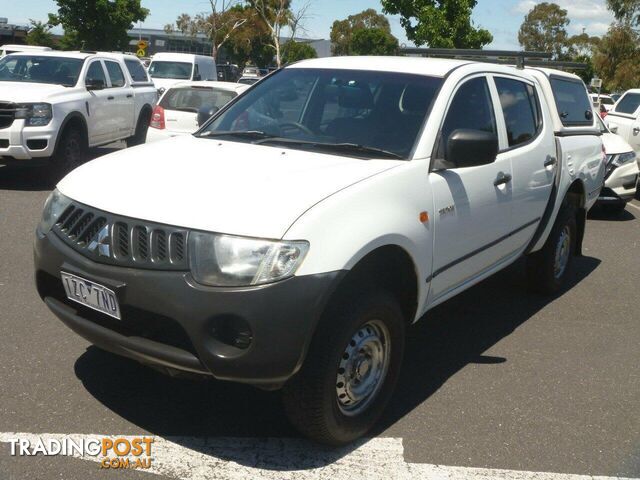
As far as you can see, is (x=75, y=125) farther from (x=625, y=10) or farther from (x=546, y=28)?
(x=546, y=28)

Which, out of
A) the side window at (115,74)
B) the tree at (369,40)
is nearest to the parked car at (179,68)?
the side window at (115,74)

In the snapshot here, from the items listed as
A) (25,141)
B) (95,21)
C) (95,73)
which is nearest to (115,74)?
(95,73)

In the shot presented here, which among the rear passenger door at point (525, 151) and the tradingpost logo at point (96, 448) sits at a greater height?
the rear passenger door at point (525, 151)

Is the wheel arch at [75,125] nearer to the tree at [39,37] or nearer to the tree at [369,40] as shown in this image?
the tree at [39,37]

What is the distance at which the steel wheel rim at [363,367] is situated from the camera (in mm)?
3510

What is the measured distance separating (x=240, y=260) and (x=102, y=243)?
2.19 ft

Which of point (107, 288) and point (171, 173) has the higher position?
point (171, 173)

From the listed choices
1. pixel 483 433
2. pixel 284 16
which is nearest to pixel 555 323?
pixel 483 433

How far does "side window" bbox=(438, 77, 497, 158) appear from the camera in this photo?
14.4 feet

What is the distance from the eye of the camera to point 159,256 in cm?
318

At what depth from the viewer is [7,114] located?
9.82m

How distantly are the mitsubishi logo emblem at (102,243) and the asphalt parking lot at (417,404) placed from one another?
91cm

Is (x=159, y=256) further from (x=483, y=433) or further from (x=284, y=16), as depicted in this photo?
(x=284, y=16)

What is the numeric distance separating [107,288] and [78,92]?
329 inches
